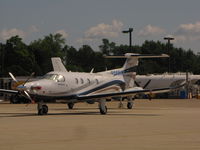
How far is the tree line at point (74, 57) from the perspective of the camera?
117 meters

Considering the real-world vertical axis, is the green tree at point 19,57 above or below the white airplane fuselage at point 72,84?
above

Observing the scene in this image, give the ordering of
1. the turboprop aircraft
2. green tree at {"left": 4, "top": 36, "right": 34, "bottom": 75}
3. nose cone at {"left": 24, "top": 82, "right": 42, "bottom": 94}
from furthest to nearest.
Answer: green tree at {"left": 4, "top": 36, "right": 34, "bottom": 75}, the turboprop aircraft, nose cone at {"left": 24, "top": 82, "right": 42, "bottom": 94}

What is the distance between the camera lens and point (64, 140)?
14.8 m

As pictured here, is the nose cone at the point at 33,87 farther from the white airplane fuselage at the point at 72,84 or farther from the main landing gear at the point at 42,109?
the main landing gear at the point at 42,109

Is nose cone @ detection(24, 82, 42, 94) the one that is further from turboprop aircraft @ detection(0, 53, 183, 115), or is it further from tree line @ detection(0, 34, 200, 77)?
tree line @ detection(0, 34, 200, 77)

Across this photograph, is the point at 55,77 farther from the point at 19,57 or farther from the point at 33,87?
the point at 19,57

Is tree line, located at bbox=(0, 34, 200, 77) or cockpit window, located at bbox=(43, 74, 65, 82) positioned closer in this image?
cockpit window, located at bbox=(43, 74, 65, 82)

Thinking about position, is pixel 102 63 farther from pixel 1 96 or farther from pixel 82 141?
pixel 82 141

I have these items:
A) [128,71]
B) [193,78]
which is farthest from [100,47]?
[128,71]

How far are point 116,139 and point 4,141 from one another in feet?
10.5

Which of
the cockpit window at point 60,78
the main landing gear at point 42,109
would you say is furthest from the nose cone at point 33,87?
the cockpit window at point 60,78

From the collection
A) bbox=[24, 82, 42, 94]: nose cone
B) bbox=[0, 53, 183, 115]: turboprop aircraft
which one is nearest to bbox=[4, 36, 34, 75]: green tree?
bbox=[0, 53, 183, 115]: turboprop aircraft

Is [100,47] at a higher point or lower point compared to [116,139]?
higher

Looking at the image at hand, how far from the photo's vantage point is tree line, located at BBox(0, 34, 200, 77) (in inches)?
4599
